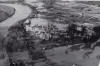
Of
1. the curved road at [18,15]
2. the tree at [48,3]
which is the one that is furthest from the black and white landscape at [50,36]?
the tree at [48,3]

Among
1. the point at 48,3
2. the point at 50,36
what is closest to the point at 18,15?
the point at 48,3

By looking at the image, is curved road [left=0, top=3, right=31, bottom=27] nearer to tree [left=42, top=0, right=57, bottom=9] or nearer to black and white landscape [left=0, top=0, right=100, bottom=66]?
black and white landscape [left=0, top=0, right=100, bottom=66]

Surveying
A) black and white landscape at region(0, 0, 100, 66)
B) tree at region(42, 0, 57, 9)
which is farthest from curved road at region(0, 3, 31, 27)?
tree at region(42, 0, 57, 9)

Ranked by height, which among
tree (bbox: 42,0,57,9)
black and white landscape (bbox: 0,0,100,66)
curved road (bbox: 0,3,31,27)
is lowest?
black and white landscape (bbox: 0,0,100,66)

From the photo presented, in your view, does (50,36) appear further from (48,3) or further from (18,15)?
(48,3)

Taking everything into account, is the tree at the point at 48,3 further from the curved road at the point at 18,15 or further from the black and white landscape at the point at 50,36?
the curved road at the point at 18,15

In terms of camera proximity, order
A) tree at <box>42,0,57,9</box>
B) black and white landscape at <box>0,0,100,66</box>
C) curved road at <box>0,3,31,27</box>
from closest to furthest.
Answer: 1. black and white landscape at <box>0,0,100,66</box>
2. curved road at <box>0,3,31,27</box>
3. tree at <box>42,0,57,9</box>

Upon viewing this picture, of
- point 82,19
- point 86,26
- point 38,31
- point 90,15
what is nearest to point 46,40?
point 38,31

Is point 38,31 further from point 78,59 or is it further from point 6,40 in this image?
point 78,59
